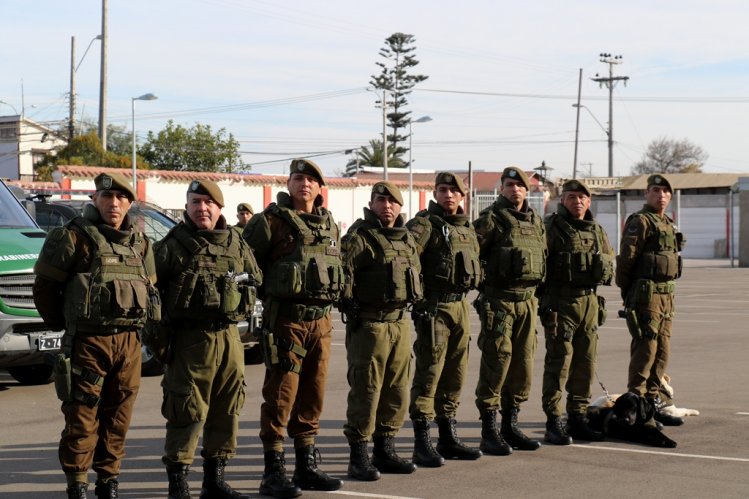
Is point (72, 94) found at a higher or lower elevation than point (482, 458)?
higher

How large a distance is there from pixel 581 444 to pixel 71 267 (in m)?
4.46

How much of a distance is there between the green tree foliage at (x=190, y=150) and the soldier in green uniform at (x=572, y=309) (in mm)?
47467

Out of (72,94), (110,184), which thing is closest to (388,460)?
(110,184)

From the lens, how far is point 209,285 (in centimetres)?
682

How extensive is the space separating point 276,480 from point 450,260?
209 cm

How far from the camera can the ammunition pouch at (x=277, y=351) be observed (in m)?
7.39

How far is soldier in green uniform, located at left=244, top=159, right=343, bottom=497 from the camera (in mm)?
7379

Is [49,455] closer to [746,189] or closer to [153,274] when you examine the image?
[153,274]

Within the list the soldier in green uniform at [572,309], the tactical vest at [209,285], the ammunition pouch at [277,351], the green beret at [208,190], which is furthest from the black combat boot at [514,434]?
the green beret at [208,190]

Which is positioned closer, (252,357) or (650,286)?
(650,286)

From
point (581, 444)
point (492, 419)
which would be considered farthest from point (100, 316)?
point (581, 444)

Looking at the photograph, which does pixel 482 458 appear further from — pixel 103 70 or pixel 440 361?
pixel 103 70

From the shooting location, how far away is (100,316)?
655 centimetres

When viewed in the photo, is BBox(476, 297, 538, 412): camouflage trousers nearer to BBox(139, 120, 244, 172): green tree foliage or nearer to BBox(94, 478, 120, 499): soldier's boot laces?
BBox(94, 478, 120, 499): soldier's boot laces
